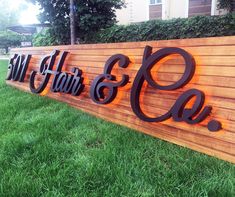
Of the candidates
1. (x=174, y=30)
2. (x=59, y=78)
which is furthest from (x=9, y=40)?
(x=59, y=78)

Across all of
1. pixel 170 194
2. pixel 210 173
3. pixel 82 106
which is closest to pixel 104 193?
pixel 170 194

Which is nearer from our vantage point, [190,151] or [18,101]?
[190,151]

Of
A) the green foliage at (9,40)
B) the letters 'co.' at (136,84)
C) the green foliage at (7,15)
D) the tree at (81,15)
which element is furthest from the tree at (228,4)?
the green foliage at (7,15)

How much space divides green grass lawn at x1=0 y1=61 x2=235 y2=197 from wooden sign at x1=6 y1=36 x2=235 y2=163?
0.18 metres

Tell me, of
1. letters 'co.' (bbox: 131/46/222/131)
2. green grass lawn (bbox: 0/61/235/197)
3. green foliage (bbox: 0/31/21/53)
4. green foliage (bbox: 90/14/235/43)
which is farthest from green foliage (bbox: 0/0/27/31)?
letters 'co.' (bbox: 131/46/222/131)

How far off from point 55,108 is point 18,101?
3.13 feet

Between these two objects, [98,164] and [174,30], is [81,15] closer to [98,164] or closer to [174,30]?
[174,30]

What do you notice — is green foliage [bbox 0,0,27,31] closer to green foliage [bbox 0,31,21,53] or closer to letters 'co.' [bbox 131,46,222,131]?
green foliage [bbox 0,31,21,53]

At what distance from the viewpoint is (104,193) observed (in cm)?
238

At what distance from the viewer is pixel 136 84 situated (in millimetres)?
3633

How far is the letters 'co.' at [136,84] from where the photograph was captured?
9.95 feet

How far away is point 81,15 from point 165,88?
9139 millimetres

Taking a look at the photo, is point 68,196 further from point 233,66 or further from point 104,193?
point 233,66

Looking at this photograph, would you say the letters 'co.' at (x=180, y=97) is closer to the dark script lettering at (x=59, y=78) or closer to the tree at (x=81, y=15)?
the dark script lettering at (x=59, y=78)
